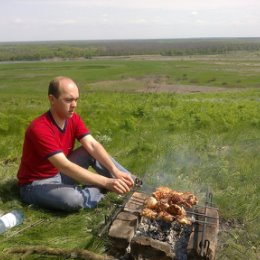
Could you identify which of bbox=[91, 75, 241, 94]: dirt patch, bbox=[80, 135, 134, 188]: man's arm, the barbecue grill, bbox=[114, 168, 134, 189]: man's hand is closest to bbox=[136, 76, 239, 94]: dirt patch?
bbox=[91, 75, 241, 94]: dirt patch

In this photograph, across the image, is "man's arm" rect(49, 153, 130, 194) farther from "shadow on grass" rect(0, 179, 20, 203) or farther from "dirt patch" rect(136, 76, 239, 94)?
"dirt patch" rect(136, 76, 239, 94)

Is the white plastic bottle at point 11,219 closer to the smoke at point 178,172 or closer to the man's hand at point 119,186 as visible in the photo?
the man's hand at point 119,186

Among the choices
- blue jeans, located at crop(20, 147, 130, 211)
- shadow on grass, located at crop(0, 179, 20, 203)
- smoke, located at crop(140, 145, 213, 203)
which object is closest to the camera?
blue jeans, located at crop(20, 147, 130, 211)

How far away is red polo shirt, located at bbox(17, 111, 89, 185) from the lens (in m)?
4.17

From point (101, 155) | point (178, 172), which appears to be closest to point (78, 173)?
point (101, 155)

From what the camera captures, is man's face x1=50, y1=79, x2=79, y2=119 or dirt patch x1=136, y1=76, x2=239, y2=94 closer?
man's face x1=50, y1=79, x2=79, y2=119

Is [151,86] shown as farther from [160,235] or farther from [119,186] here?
[160,235]

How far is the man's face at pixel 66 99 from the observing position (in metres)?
4.18

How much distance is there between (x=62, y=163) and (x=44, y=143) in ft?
1.02

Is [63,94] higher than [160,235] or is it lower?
higher

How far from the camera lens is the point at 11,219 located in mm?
4133

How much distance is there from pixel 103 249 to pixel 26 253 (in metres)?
0.73

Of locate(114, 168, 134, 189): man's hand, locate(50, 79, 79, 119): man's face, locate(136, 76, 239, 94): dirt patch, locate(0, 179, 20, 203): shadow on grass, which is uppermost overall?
locate(50, 79, 79, 119): man's face

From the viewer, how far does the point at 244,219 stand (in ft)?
14.0
